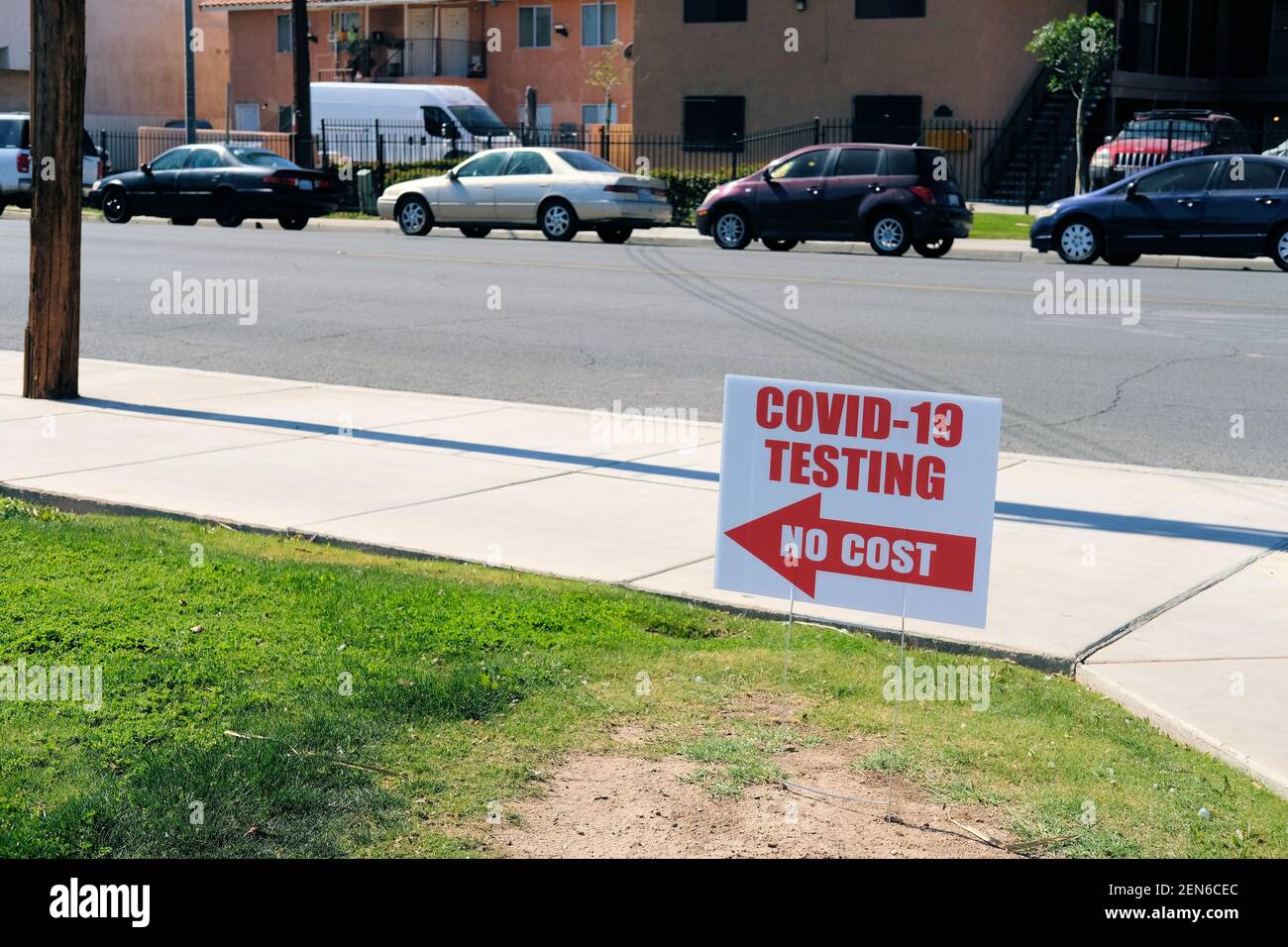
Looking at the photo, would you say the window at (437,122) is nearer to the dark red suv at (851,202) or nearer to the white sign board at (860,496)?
the dark red suv at (851,202)

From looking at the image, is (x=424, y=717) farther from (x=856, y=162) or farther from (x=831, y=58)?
(x=831, y=58)

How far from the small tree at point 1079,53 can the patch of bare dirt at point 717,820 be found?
2897 cm

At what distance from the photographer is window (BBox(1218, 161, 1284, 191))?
2122 centimetres

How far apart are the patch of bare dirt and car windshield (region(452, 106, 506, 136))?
3977 centimetres

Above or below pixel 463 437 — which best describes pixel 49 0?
above

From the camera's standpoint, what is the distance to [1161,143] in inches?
1201

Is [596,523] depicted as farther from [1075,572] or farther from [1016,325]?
[1016,325]

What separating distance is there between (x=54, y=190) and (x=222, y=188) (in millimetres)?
18681

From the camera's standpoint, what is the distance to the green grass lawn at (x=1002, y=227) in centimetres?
2664

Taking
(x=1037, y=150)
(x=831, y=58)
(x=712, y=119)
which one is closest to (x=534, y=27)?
(x=712, y=119)

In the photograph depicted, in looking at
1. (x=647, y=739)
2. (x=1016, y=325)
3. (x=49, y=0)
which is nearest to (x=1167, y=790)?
(x=647, y=739)

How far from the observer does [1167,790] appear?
4.38 meters
